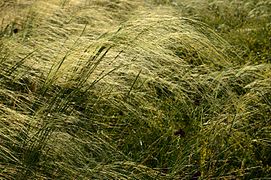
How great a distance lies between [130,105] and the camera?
225 centimetres

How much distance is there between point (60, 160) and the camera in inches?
69.2

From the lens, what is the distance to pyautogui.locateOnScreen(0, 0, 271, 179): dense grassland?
178 cm

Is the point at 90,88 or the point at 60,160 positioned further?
the point at 90,88

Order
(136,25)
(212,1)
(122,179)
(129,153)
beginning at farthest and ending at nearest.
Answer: (212,1)
(136,25)
(129,153)
(122,179)


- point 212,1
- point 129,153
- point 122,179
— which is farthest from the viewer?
point 212,1

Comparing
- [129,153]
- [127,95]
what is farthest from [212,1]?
[129,153]

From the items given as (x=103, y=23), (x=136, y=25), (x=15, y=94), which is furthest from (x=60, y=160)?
(x=103, y=23)

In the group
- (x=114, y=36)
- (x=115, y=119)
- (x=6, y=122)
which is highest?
(x=114, y=36)

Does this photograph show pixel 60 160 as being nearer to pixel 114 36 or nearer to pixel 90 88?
pixel 90 88

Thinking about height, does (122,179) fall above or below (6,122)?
below

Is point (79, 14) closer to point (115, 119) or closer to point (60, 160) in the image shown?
point (115, 119)

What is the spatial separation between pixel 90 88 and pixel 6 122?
0.48 meters

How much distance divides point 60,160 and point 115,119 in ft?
1.78

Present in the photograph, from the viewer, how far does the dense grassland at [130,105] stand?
1776 millimetres
